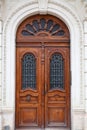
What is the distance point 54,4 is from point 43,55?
143 cm

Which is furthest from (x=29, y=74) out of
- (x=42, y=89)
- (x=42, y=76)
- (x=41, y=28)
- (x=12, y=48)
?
(x=41, y=28)

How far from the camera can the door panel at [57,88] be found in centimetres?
1011

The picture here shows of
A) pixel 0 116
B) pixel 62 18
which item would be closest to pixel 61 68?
pixel 62 18

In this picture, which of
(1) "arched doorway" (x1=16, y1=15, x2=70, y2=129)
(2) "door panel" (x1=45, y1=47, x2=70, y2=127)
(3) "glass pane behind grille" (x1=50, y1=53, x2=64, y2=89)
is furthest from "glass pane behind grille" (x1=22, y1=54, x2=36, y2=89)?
(3) "glass pane behind grille" (x1=50, y1=53, x2=64, y2=89)

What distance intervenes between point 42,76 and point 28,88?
511 mm

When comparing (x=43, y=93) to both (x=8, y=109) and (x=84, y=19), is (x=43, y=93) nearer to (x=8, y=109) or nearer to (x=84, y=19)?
(x=8, y=109)

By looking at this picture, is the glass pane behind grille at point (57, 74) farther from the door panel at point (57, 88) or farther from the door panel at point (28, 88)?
the door panel at point (28, 88)

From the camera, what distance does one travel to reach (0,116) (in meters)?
9.66

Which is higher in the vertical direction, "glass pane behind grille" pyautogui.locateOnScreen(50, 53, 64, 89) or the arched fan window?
the arched fan window

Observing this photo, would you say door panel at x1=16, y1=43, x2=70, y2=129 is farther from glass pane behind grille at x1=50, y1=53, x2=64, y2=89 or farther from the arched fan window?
the arched fan window

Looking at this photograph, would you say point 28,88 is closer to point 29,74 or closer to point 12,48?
point 29,74

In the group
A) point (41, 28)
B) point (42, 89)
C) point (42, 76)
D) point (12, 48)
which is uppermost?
point (41, 28)

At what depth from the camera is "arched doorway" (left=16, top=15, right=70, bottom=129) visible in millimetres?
10117

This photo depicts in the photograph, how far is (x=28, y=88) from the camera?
33.2 feet
